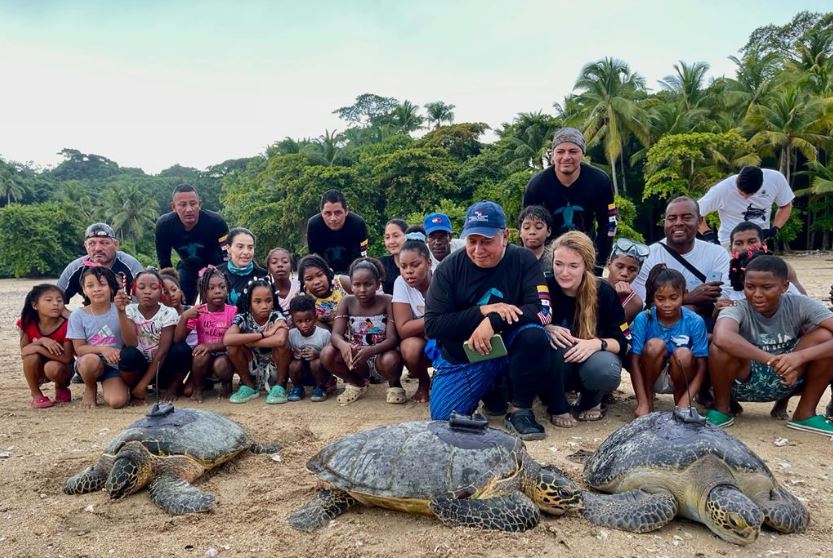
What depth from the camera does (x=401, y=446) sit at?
8.29 feet

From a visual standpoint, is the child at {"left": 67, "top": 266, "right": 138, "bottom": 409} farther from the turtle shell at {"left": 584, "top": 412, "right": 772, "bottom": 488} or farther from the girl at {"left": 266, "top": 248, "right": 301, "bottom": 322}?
the turtle shell at {"left": 584, "top": 412, "right": 772, "bottom": 488}

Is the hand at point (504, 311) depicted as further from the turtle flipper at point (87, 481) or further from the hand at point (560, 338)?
the turtle flipper at point (87, 481)

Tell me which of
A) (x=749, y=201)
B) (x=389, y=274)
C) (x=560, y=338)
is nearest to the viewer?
(x=560, y=338)

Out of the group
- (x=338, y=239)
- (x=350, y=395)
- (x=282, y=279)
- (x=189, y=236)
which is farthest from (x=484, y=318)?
(x=189, y=236)

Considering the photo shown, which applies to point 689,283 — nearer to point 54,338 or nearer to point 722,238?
point 722,238

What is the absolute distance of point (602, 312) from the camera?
3.75 metres

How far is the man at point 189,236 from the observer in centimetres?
569

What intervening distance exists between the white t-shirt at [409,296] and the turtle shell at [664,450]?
6.24ft

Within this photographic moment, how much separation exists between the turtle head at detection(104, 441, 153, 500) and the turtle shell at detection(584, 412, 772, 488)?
7.78 feet

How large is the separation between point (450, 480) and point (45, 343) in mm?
4003

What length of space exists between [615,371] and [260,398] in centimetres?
300

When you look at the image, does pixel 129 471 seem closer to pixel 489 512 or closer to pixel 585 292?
pixel 489 512

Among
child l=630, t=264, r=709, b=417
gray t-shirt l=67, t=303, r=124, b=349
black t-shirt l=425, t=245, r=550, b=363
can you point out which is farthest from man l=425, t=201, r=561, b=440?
gray t-shirt l=67, t=303, r=124, b=349

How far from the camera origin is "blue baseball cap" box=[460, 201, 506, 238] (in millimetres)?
3312
